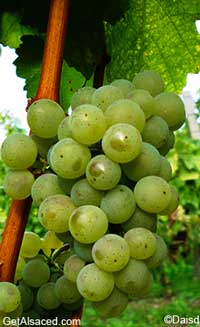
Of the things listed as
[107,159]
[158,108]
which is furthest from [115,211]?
[158,108]

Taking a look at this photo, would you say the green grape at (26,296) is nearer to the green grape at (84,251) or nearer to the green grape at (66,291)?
the green grape at (66,291)

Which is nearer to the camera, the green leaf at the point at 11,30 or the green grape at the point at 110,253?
the green grape at the point at 110,253

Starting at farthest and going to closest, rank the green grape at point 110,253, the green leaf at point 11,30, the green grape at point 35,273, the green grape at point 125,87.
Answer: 1. the green leaf at point 11,30
2. the green grape at point 35,273
3. the green grape at point 125,87
4. the green grape at point 110,253

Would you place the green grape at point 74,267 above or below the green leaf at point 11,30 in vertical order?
below

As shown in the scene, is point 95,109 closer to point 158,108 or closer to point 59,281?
point 158,108

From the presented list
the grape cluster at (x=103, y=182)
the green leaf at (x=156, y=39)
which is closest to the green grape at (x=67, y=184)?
the grape cluster at (x=103, y=182)

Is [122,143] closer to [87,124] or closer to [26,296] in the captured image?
[87,124]
